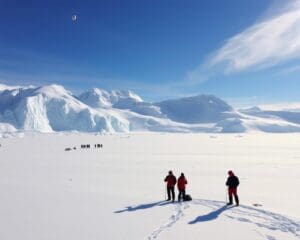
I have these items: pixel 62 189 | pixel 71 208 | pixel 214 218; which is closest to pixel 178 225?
pixel 214 218

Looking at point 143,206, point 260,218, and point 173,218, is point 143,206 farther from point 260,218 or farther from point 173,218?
point 260,218

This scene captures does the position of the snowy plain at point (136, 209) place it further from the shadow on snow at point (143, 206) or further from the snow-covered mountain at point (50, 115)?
the snow-covered mountain at point (50, 115)

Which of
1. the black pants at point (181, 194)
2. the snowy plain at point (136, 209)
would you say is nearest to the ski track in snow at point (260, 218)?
the snowy plain at point (136, 209)

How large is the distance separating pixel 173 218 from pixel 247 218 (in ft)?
8.19

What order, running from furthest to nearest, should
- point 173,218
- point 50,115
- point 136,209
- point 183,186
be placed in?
point 50,115
point 183,186
point 136,209
point 173,218

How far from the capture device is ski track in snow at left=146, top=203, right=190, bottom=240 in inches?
371

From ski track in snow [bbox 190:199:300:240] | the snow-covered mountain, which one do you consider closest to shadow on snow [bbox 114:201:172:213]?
ski track in snow [bbox 190:199:300:240]

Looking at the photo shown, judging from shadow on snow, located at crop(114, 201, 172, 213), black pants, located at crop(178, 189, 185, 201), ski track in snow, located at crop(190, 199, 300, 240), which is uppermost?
black pants, located at crop(178, 189, 185, 201)

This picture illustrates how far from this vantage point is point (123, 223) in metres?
10.6

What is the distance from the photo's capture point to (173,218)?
11195mm

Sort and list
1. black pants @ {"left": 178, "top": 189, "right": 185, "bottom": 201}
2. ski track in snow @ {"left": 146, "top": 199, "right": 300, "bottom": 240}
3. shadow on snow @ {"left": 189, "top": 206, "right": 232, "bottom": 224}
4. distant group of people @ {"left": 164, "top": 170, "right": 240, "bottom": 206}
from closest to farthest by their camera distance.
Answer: ski track in snow @ {"left": 146, "top": 199, "right": 300, "bottom": 240}
shadow on snow @ {"left": 189, "top": 206, "right": 232, "bottom": 224}
distant group of people @ {"left": 164, "top": 170, "right": 240, "bottom": 206}
black pants @ {"left": 178, "top": 189, "right": 185, "bottom": 201}

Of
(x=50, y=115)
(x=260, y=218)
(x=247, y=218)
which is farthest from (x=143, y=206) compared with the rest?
(x=50, y=115)

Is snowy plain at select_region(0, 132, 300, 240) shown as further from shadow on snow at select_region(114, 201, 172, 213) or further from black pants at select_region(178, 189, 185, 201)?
black pants at select_region(178, 189, 185, 201)

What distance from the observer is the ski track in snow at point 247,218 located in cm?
984
